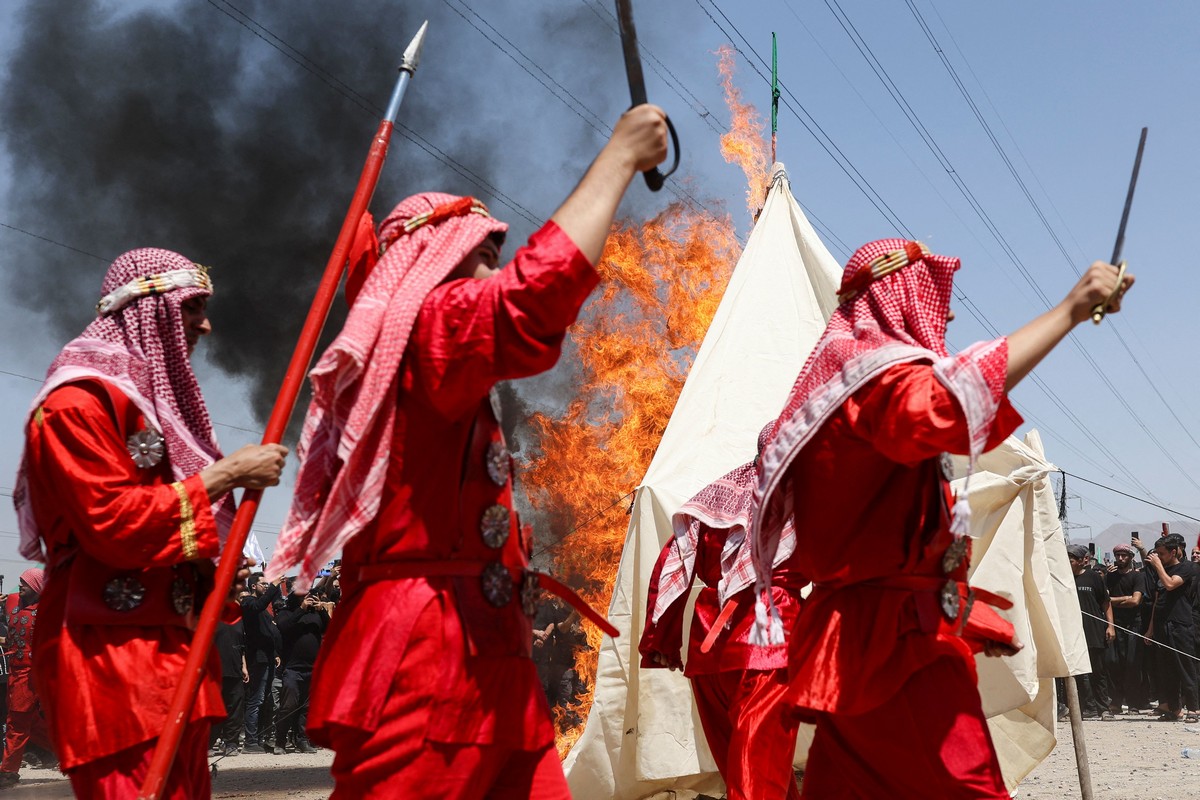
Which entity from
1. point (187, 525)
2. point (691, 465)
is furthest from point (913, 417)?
point (691, 465)

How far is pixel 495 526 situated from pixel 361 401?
359 mm

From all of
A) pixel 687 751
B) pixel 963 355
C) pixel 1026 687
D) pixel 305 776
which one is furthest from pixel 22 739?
pixel 963 355

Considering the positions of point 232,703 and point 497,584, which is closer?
point 497,584

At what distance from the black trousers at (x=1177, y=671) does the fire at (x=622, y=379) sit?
8.23 metres

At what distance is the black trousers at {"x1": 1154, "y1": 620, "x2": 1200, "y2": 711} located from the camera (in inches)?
586

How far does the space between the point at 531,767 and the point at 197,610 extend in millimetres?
1168

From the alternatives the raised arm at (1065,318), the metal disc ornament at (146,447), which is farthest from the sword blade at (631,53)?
the metal disc ornament at (146,447)

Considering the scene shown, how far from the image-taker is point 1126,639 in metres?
15.8

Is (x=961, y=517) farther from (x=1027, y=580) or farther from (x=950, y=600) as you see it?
(x=1027, y=580)

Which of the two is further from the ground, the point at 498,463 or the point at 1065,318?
the point at 1065,318

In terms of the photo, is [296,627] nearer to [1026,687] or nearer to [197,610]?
[1026,687]

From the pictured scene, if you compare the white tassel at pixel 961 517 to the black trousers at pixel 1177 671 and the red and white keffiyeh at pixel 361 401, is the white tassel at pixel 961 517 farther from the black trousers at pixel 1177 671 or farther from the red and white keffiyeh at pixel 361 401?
the black trousers at pixel 1177 671

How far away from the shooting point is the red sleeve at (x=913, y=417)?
2701 millimetres

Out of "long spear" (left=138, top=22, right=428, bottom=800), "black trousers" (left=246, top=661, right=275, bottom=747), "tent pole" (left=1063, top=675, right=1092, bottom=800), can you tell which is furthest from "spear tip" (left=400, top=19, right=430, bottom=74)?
"black trousers" (left=246, top=661, right=275, bottom=747)
